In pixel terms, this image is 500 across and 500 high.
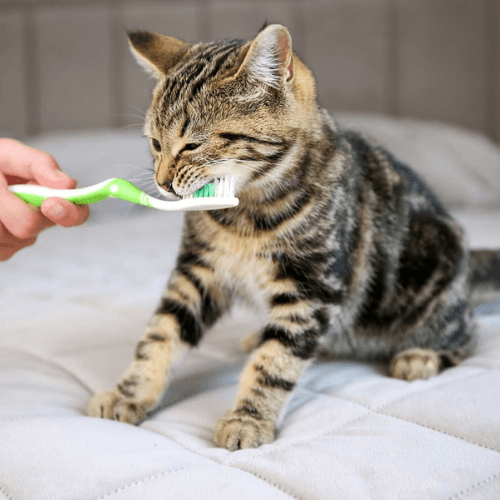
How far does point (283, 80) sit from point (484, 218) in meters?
1.67

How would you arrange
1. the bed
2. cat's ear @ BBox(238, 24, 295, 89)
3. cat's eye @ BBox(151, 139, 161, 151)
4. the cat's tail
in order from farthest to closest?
the cat's tail → cat's eye @ BBox(151, 139, 161, 151) → cat's ear @ BBox(238, 24, 295, 89) → the bed

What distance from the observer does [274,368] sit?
2.99 ft

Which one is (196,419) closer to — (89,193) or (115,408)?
(115,408)

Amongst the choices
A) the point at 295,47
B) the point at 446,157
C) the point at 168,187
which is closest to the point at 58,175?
the point at 168,187

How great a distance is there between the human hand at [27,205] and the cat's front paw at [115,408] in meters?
0.27

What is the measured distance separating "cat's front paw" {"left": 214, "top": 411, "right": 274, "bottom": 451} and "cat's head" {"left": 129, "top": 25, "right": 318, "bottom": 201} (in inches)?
13.7

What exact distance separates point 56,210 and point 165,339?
12.2 inches

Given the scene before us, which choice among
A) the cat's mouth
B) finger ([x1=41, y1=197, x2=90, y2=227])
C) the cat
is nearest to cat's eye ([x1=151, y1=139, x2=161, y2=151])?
the cat

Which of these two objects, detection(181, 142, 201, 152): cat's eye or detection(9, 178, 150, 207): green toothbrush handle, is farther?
detection(181, 142, 201, 152): cat's eye

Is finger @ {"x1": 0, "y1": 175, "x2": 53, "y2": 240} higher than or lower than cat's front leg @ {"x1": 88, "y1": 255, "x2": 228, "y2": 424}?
higher

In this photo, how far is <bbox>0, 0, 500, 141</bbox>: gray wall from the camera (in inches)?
114

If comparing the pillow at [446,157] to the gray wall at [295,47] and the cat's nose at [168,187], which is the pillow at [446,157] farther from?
the cat's nose at [168,187]

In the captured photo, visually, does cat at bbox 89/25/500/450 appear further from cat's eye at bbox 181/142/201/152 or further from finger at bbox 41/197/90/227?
finger at bbox 41/197/90/227

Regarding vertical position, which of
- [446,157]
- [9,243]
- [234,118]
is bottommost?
[446,157]
